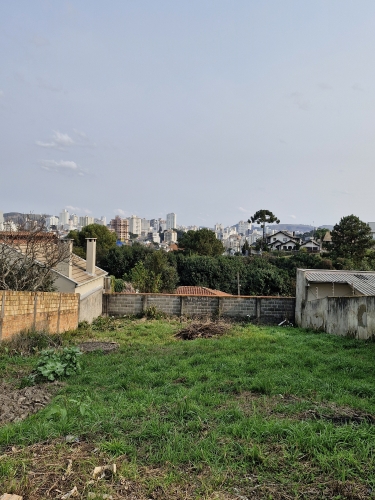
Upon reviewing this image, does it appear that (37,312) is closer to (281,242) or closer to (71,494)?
(71,494)

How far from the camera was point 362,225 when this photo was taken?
4606 centimetres

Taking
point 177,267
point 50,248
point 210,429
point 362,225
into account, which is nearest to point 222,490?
point 210,429

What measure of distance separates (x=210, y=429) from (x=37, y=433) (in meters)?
1.82

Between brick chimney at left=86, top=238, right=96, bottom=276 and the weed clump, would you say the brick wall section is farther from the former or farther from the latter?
brick chimney at left=86, top=238, right=96, bottom=276

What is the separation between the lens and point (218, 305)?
16047mm

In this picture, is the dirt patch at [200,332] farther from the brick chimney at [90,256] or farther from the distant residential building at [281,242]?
the distant residential building at [281,242]

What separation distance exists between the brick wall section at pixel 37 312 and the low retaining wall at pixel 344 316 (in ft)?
28.5

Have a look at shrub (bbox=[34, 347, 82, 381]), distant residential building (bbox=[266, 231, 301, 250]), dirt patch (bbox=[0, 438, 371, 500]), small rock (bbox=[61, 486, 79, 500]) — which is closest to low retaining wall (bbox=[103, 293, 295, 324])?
shrub (bbox=[34, 347, 82, 381])

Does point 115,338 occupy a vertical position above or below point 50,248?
below

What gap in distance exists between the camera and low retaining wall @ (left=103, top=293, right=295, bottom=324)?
1600 centimetres

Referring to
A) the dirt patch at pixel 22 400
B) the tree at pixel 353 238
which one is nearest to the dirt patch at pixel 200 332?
the dirt patch at pixel 22 400

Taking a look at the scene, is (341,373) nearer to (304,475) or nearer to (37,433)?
(304,475)

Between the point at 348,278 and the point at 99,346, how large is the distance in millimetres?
11673

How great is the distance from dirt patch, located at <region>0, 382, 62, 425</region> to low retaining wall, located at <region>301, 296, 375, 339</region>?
762 centimetres
